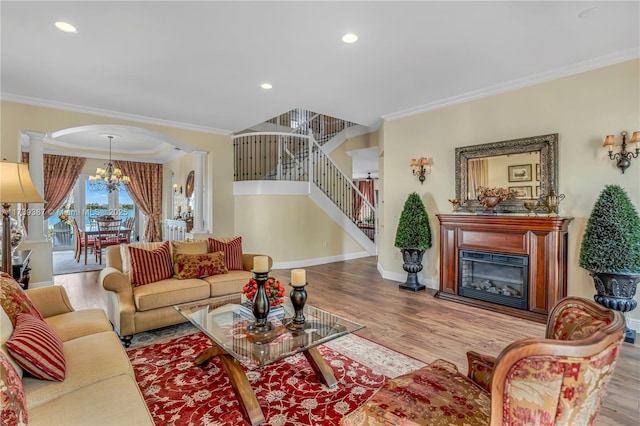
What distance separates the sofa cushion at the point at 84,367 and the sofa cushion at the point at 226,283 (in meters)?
1.46

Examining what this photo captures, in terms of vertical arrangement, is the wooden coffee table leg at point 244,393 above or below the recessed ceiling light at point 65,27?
below

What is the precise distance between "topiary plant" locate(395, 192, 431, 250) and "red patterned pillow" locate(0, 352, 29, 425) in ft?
14.8

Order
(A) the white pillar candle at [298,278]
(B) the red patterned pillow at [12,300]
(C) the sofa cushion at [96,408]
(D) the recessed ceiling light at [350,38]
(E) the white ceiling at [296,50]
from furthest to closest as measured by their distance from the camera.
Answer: (D) the recessed ceiling light at [350,38], (E) the white ceiling at [296,50], (A) the white pillar candle at [298,278], (B) the red patterned pillow at [12,300], (C) the sofa cushion at [96,408]

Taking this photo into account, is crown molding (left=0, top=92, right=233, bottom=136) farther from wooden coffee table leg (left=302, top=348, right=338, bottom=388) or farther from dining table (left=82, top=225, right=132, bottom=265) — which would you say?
wooden coffee table leg (left=302, top=348, right=338, bottom=388)

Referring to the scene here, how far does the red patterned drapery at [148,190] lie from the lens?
9.73 m

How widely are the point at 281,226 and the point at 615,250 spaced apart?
5226mm

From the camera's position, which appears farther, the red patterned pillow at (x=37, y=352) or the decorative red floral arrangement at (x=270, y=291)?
the decorative red floral arrangement at (x=270, y=291)

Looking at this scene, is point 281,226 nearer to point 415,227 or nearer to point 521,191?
point 415,227

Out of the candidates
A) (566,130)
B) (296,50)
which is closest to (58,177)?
(296,50)

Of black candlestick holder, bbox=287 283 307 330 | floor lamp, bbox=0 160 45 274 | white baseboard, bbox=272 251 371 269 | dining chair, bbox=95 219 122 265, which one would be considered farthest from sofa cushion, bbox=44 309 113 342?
dining chair, bbox=95 219 122 265

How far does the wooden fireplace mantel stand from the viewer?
3.65m

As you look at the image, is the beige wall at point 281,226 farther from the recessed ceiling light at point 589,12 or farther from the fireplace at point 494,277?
the recessed ceiling light at point 589,12

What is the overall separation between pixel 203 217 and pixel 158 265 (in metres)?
3.23

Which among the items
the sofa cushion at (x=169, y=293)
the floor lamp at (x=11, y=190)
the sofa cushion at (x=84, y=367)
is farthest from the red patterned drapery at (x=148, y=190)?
the sofa cushion at (x=84, y=367)
